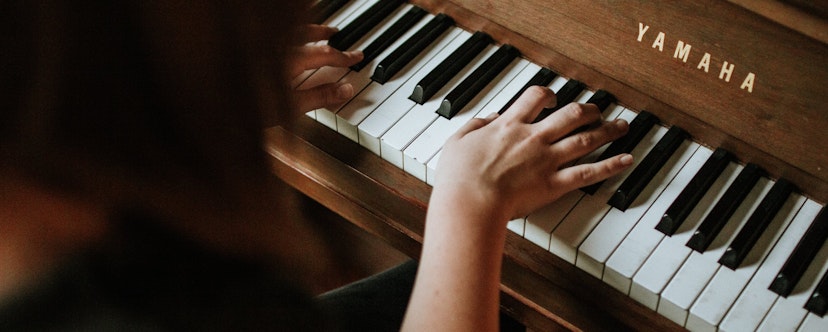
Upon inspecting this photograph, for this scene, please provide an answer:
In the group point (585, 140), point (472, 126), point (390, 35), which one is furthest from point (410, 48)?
point (585, 140)

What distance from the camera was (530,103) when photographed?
132 cm

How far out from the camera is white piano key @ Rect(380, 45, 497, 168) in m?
1.35

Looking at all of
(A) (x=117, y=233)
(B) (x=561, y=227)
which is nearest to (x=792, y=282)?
(B) (x=561, y=227)

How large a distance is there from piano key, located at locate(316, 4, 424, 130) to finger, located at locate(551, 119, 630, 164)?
0.36 meters

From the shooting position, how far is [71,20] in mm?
645

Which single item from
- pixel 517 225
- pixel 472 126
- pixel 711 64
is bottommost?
pixel 517 225

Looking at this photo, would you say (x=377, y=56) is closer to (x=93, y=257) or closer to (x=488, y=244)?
(x=488, y=244)

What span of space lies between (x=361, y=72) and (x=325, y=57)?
0.22 ft

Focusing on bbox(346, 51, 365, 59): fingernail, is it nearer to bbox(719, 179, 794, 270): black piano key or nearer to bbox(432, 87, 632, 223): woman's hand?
bbox(432, 87, 632, 223): woman's hand

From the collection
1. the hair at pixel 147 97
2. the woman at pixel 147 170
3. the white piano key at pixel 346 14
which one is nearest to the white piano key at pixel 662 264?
the woman at pixel 147 170

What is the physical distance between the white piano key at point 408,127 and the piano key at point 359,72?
10cm

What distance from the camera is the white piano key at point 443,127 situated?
4.35 ft

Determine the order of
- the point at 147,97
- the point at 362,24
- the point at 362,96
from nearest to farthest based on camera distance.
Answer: the point at 147,97 → the point at 362,96 → the point at 362,24

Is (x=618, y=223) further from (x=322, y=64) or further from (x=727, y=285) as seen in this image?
(x=322, y=64)
